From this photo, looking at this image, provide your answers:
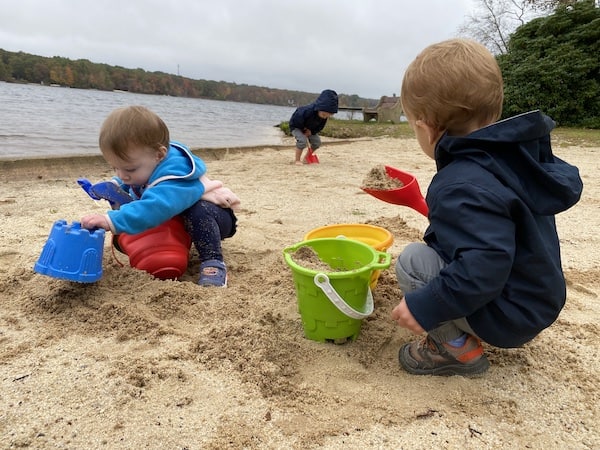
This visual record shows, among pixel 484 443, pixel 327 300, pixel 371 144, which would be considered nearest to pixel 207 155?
pixel 371 144

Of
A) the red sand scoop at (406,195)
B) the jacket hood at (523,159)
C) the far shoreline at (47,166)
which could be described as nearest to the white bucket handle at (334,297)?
the jacket hood at (523,159)

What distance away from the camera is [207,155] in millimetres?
6324

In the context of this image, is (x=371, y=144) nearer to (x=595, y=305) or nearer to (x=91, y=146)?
(x=91, y=146)

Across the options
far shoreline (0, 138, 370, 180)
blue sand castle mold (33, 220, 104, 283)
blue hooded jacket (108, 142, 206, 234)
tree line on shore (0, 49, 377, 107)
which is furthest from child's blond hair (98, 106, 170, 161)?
tree line on shore (0, 49, 377, 107)

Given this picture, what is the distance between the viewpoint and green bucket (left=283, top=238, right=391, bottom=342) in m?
1.42

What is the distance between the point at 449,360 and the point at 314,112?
5154mm

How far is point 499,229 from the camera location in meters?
1.15

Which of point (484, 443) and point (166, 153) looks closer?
point (484, 443)

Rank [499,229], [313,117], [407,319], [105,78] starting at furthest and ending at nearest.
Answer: [105,78], [313,117], [407,319], [499,229]

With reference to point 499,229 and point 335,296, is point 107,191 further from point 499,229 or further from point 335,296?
point 499,229

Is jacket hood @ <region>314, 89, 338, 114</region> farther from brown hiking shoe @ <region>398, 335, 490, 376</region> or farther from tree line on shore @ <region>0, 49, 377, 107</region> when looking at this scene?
tree line on shore @ <region>0, 49, 377, 107</region>

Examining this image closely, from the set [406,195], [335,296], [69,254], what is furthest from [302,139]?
[335,296]

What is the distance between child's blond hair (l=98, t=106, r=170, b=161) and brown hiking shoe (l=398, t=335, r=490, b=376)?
4.56ft

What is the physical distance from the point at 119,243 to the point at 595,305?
205 centimetres
